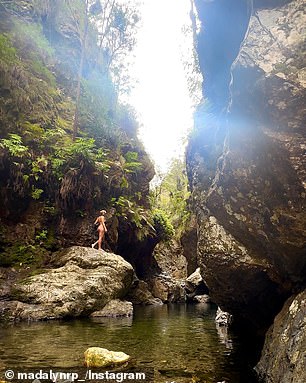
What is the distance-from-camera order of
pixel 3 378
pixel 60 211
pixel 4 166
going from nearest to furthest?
1. pixel 3 378
2. pixel 4 166
3. pixel 60 211

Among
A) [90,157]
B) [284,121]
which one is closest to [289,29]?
[284,121]

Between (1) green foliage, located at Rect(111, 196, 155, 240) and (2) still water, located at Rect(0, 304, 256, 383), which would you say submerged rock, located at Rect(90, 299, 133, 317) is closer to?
(2) still water, located at Rect(0, 304, 256, 383)

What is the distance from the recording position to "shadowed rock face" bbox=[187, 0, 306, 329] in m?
5.32

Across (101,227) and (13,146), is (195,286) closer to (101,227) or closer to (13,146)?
(101,227)

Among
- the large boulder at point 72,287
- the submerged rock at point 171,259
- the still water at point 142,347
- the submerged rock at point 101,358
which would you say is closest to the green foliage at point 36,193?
the large boulder at point 72,287

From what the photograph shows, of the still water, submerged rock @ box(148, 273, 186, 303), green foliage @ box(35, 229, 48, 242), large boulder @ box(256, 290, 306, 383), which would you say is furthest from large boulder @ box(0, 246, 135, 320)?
submerged rock @ box(148, 273, 186, 303)

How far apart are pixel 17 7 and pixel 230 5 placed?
26185 mm

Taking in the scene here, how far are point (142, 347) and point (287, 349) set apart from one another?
12.1ft

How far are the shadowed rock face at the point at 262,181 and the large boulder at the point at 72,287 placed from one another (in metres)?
5.97

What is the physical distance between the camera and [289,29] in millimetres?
5516

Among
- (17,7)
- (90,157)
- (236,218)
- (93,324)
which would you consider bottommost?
(93,324)

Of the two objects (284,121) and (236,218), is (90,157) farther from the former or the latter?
(284,121)

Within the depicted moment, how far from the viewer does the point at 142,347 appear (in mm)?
7523

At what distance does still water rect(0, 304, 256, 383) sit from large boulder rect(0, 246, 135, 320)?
0.94 metres
